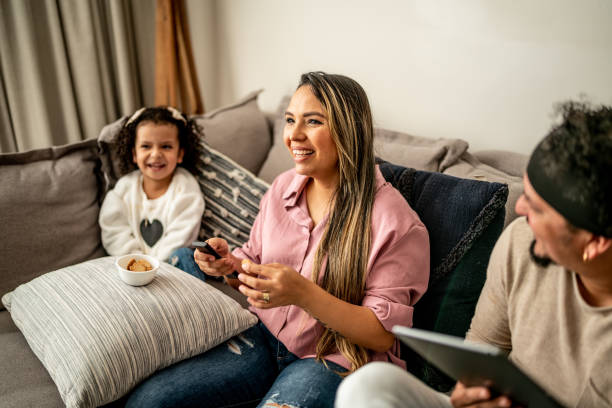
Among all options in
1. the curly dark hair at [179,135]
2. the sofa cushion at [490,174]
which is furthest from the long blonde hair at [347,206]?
the curly dark hair at [179,135]

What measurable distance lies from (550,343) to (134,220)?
1.41 metres

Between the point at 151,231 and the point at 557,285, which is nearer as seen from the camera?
the point at 557,285

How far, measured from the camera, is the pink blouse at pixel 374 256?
113 centimetres

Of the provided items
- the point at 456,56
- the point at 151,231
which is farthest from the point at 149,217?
the point at 456,56

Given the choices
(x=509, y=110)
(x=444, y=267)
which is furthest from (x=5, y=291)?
(x=509, y=110)

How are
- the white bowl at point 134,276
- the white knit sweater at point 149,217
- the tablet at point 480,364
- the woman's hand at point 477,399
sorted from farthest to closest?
the white knit sweater at point 149,217 < the white bowl at point 134,276 < the woman's hand at point 477,399 < the tablet at point 480,364

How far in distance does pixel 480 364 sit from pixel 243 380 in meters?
0.68

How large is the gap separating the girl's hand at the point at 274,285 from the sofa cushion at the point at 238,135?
933mm

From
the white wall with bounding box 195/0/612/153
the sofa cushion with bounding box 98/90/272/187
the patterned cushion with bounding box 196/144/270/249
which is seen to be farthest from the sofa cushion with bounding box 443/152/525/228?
the sofa cushion with bounding box 98/90/272/187

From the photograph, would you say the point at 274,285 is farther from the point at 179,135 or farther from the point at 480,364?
the point at 179,135

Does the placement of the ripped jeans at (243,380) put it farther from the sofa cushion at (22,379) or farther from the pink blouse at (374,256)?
the sofa cushion at (22,379)

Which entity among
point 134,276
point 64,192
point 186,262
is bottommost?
point 186,262

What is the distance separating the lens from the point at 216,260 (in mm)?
1246

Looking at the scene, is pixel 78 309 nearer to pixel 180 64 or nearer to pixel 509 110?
pixel 509 110
